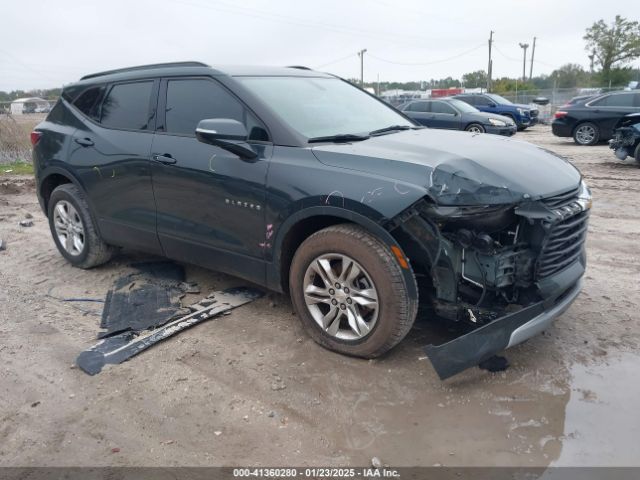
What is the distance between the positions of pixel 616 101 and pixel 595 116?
671 millimetres

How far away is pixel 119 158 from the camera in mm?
4574

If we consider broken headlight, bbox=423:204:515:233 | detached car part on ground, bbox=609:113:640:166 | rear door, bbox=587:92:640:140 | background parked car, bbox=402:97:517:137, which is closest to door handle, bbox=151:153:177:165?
broken headlight, bbox=423:204:515:233

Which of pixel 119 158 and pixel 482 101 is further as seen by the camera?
pixel 482 101

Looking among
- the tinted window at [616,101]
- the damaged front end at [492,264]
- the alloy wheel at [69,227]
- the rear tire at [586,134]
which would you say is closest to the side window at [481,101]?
the rear tire at [586,134]

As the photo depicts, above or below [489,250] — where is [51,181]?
above

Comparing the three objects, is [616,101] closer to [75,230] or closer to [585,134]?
[585,134]

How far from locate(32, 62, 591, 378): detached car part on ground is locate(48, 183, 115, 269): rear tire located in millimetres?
289

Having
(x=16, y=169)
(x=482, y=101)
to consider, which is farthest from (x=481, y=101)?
(x=16, y=169)

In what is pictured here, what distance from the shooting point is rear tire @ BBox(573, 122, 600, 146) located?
15.0 m

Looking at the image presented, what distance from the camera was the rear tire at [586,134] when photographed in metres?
15.0

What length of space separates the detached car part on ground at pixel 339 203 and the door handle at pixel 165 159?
1 centimetres

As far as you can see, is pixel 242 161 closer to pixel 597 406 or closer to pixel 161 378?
pixel 161 378

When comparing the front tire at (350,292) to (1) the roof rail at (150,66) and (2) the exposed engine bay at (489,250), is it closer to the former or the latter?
(2) the exposed engine bay at (489,250)

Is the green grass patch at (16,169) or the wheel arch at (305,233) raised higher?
the wheel arch at (305,233)
